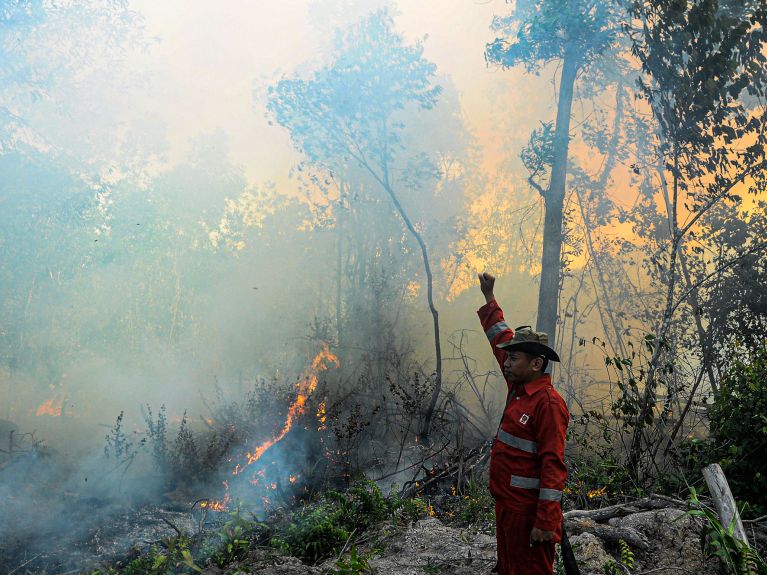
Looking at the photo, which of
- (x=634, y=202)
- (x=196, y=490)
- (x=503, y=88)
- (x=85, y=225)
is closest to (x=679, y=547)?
(x=196, y=490)

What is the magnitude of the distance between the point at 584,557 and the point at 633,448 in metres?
2.33

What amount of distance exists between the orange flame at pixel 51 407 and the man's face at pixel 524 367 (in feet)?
46.2

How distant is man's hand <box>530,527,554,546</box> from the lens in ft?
10.3

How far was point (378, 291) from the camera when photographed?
57.8ft

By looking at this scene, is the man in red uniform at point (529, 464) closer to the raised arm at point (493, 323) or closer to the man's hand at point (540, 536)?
the man's hand at point (540, 536)

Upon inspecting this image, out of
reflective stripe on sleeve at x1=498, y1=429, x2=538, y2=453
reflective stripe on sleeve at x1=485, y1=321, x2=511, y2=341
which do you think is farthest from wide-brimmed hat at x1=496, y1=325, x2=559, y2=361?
reflective stripe on sleeve at x1=498, y1=429, x2=538, y2=453

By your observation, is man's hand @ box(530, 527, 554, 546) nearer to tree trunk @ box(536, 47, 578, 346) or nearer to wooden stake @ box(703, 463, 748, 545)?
wooden stake @ box(703, 463, 748, 545)

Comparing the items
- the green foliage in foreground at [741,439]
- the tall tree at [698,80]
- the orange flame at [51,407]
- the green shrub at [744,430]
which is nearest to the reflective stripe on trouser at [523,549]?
the green foliage in foreground at [741,439]

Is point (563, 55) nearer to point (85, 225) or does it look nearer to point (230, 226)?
point (85, 225)

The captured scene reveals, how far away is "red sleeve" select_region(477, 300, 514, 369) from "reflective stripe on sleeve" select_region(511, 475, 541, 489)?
0.83m

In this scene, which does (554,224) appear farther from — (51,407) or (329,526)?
(51,407)

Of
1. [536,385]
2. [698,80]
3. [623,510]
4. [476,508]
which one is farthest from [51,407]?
[698,80]

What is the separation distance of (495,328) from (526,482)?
1.19 meters

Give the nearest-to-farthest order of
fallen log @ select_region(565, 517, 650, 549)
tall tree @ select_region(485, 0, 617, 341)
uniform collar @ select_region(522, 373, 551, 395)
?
uniform collar @ select_region(522, 373, 551, 395) < fallen log @ select_region(565, 517, 650, 549) < tall tree @ select_region(485, 0, 617, 341)
